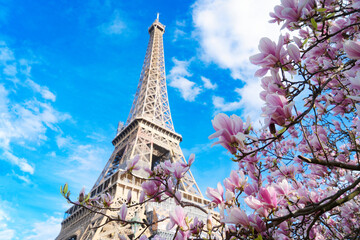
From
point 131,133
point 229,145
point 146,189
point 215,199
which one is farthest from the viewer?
point 131,133

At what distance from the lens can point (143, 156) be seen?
19.2m

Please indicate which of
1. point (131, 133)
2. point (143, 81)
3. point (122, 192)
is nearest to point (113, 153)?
point (131, 133)

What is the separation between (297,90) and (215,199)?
3.12 feet

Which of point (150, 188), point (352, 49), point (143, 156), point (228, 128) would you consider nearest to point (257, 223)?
point (228, 128)

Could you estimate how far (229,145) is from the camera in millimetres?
1301

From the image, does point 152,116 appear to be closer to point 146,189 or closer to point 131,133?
point 131,133

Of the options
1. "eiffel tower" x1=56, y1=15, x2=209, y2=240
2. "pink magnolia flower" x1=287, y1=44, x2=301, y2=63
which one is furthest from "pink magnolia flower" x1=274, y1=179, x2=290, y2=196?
"eiffel tower" x1=56, y1=15, x2=209, y2=240

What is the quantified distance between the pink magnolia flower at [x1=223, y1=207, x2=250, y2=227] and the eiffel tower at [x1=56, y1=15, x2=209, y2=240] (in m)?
8.23

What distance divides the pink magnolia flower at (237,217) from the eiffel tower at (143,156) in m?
8.23

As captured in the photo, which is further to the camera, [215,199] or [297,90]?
[215,199]

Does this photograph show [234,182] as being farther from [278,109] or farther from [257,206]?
[278,109]

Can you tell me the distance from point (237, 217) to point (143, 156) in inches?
726

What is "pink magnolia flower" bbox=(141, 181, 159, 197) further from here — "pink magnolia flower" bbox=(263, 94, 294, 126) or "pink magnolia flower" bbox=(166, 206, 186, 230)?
"pink magnolia flower" bbox=(263, 94, 294, 126)

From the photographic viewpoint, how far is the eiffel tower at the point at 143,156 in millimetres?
14219
